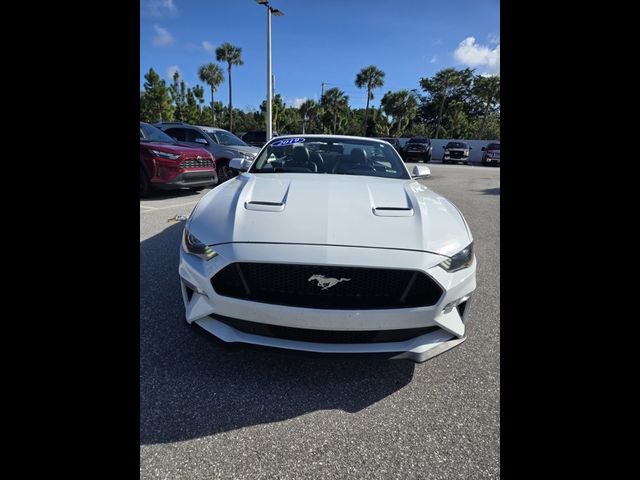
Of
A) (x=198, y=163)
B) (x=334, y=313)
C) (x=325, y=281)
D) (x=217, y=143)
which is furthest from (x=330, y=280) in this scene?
(x=217, y=143)

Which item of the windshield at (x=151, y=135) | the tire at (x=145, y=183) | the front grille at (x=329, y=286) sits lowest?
the front grille at (x=329, y=286)

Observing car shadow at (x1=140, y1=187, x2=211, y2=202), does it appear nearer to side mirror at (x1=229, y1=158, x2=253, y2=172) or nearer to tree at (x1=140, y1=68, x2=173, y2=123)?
side mirror at (x1=229, y1=158, x2=253, y2=172)

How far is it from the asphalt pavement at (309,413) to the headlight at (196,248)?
1.32 ft

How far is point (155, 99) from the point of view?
46.8 meters

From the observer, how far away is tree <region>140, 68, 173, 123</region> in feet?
154

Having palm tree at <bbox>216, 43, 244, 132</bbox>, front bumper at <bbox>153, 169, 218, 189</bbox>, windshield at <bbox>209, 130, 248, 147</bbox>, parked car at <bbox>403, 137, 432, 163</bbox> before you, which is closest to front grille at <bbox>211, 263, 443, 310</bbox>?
front bumper at <bbox>153, 169, 218, 189</bbox>

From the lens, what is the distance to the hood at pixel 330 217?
5.63ft

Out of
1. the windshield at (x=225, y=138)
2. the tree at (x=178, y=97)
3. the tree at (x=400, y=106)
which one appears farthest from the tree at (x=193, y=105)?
the windshield at (x=225, y=138)

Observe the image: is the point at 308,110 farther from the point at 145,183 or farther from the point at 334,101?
the point at 145,183

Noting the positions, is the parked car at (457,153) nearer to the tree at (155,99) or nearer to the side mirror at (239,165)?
the side mirror at (239,165)
